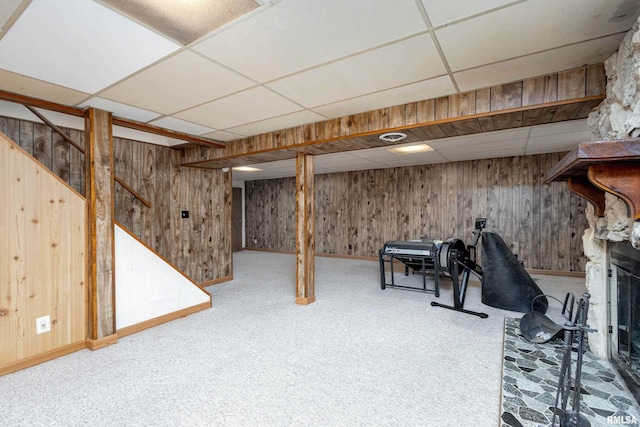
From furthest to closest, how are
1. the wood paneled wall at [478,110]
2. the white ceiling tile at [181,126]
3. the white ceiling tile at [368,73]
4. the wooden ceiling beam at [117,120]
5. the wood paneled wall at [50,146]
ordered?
the white ceiling tile at [181,126]
the wood paneled wall at [50,146]
the wooden ceiling beam at [117,120]
the wood paneled wall at [478,110]
the white ceiling tile at [368,73]

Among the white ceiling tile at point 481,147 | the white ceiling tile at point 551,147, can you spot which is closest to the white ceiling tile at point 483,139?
the white ceiling tile at point 481,147

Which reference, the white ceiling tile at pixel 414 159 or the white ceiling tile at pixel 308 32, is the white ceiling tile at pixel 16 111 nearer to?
the white ceiling tile at pixel 308 32

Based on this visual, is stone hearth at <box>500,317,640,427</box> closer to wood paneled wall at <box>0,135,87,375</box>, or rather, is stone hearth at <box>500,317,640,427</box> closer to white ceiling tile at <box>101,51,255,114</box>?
white ceiling tile at <box>101,51,255,114</box>

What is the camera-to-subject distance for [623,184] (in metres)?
1.50

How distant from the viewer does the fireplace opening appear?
6.08ft

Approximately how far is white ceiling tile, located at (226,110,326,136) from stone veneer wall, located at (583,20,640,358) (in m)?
2.18

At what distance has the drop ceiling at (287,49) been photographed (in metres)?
1.46

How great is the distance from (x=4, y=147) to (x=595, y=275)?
466cm

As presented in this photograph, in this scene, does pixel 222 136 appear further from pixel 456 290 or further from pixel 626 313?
pixel 626 313

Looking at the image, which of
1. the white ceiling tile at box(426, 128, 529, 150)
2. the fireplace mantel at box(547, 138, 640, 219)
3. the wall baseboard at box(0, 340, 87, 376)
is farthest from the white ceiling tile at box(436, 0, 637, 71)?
the wall baseboard at box(0, 340, 87, 376)

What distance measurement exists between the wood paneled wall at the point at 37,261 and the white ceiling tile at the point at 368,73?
2083 mm

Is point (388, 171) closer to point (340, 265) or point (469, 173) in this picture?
point (469, 173)

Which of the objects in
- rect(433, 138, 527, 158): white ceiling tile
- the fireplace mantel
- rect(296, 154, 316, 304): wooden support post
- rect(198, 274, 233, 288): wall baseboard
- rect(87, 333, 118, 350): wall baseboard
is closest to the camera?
the fireplace mantel

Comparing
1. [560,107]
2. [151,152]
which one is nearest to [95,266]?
[151,152]
